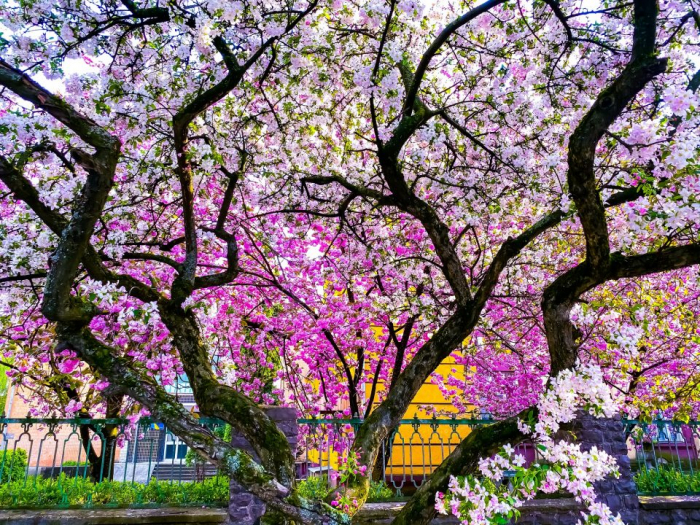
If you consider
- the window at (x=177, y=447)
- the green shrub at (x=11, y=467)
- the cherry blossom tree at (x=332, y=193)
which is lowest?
the green shrub at (x=11, y=467)

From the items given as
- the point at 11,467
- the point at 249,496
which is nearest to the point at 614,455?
the point at 249,496

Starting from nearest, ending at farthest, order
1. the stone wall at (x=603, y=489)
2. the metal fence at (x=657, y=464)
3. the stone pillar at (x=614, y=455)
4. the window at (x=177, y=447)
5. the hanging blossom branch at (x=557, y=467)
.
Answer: the hanging blossom branch at (x=557, y=467) < the window at (x=177, y=447) < the stone wall at (x=603, y=489) < the stone pillar at (x=614, y=455) < the metal fence at (x=657, y=464)

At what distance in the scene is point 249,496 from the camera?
468cm

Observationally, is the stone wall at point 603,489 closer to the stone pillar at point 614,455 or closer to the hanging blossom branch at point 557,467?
the stone pillar at point 614,455

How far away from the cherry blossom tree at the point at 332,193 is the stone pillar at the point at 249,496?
77 cm

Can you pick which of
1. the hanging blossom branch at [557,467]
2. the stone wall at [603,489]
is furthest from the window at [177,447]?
the stone wall at [603,489]

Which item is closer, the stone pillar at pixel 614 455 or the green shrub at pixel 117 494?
the green shrub at pixel 117 494

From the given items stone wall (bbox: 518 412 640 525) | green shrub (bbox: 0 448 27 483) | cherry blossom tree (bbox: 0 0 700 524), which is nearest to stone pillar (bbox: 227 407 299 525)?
cherry blossom tree (bbox: 0 0 700 524)

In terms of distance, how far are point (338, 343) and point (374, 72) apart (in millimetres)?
4548

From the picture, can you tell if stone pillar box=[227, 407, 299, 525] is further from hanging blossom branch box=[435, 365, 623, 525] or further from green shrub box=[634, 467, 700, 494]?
green shrub box=[634, 467, 700, 494]

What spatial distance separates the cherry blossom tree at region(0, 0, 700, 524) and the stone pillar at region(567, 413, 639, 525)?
572mm

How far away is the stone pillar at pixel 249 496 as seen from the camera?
460cm

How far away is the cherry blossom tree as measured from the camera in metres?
3.46

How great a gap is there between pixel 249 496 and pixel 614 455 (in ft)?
12.8
